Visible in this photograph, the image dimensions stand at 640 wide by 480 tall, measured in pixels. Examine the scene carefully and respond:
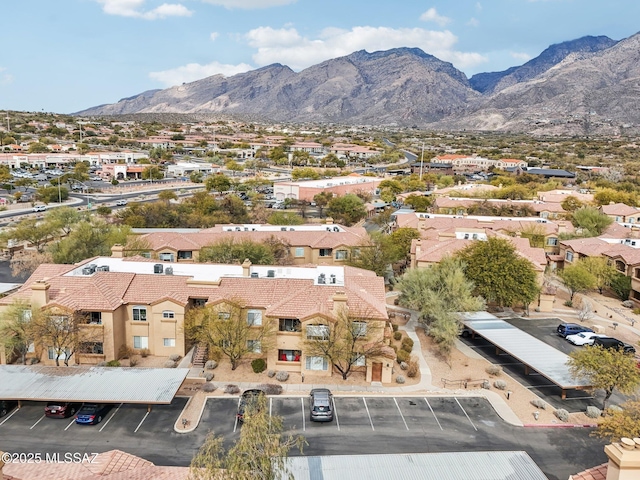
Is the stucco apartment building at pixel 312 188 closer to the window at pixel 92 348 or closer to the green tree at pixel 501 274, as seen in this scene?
the green tree at pixel 501 274

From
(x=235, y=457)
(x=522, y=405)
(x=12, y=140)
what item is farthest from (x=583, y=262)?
(x=12, y=140)

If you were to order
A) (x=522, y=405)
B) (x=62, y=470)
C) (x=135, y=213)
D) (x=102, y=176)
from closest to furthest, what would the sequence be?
1. (x=62, y=470)
2. (x=522, y=405)
3. (x=135, y=213)
4. (x=102, y=176)

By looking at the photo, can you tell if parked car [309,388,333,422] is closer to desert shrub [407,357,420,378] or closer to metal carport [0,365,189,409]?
desert shrub [407,357,420,378]

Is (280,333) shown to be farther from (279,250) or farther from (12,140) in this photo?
(12,140)

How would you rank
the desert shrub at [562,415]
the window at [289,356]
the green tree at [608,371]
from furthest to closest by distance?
the window at [289,356]
the desert shrub at [562,415]
the green tree at [608,371]

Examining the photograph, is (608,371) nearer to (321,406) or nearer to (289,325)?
(321,406)

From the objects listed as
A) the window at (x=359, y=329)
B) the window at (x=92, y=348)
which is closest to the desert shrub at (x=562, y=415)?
the window at (x=359, y=329)
